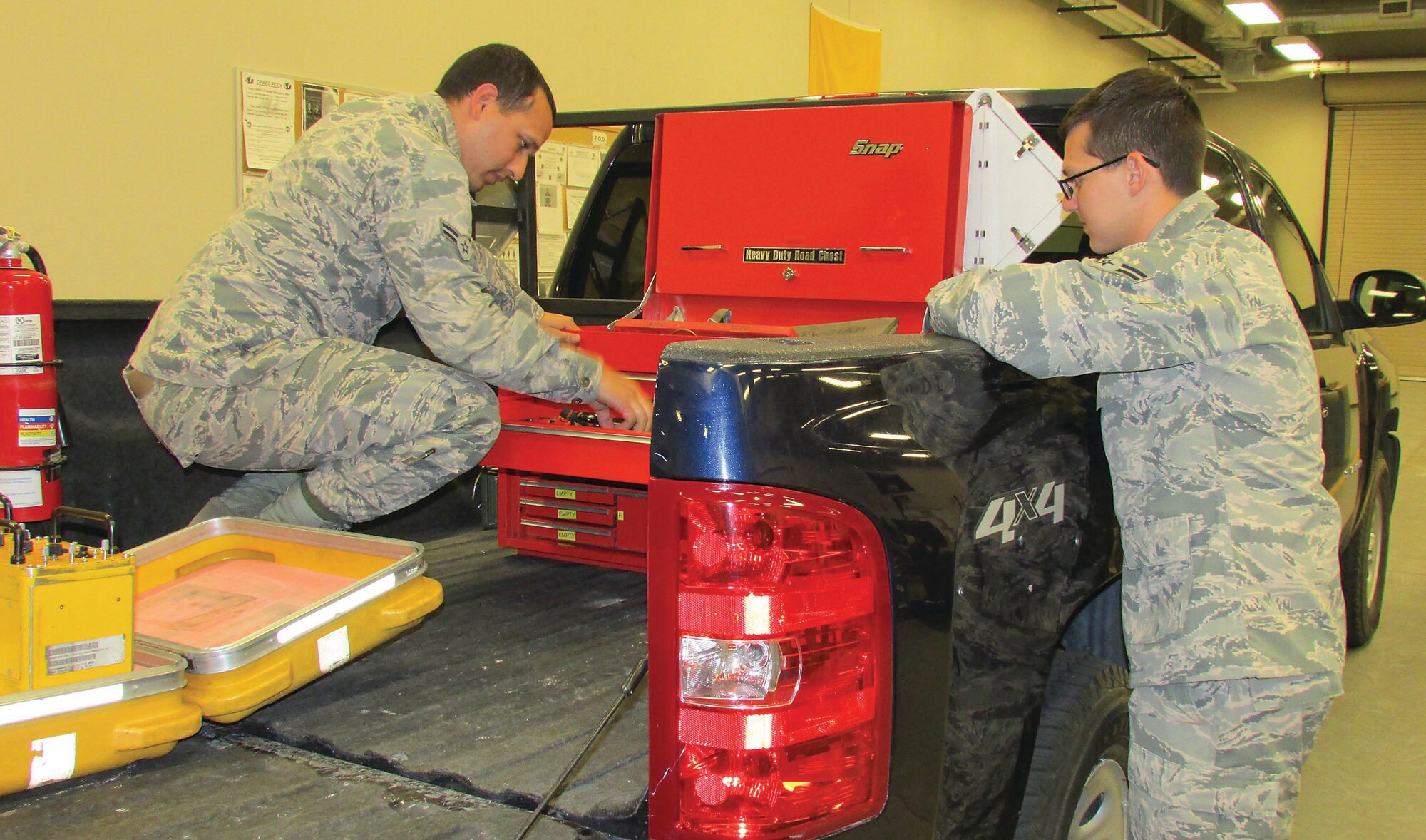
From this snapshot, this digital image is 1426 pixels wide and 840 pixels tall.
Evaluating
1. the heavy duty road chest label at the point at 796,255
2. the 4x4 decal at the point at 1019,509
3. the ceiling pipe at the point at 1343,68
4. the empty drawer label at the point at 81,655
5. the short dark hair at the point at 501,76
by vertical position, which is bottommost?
the empty drawer label at the point at 81,655

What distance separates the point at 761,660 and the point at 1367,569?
3.74m

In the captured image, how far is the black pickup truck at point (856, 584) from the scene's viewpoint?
1046 millimetres

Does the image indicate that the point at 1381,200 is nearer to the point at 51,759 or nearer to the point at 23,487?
the point at 23,487

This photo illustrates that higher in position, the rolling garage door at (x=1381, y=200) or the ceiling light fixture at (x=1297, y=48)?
the ceiling light fixture at (x=1297, y=48)

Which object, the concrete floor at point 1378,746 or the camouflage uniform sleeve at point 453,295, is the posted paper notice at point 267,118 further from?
the concrete floor at point 1378,746

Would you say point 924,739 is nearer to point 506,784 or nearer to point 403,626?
point 506,784

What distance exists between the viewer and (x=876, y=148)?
3.11m

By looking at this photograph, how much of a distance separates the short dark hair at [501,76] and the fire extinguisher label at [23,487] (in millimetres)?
1500

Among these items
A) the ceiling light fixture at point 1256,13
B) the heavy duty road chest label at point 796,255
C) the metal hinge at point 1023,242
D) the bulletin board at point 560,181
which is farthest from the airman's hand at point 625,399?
the ceiling light fixture at point 1256,13

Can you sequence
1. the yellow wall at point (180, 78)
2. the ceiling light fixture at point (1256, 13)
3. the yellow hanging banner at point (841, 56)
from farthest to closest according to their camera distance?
the ceiling light fixture at point (1256, 13), the yellow hanging banner at point (841, 56), the yellow wall at point (180, 78)

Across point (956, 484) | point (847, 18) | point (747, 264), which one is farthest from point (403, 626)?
point (847, 18)

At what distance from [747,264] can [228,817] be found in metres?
2.39

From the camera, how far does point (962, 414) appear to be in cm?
121

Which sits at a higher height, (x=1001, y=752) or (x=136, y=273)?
(x=136, y=273)
